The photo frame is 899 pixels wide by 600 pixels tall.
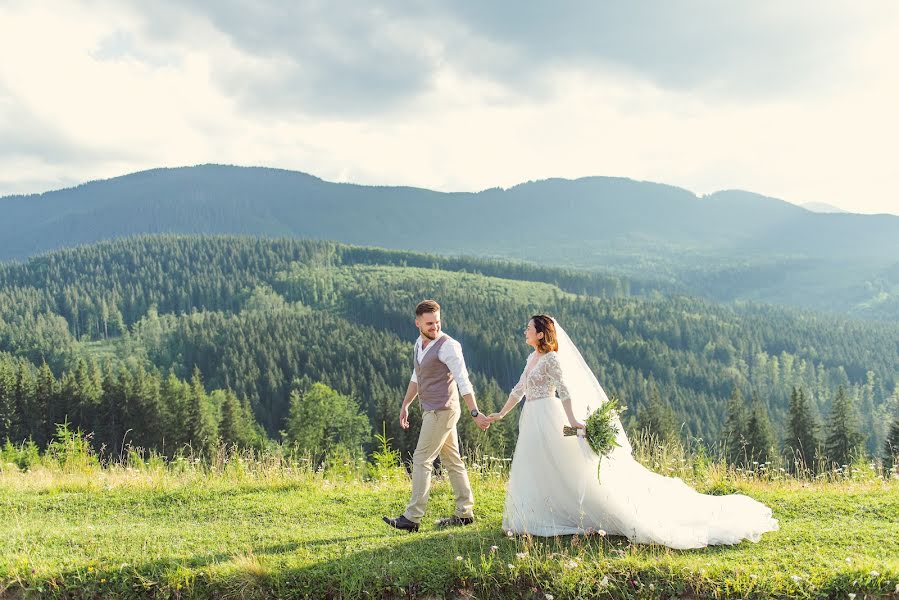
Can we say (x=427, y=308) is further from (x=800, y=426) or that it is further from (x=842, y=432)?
(x=842, y=432)

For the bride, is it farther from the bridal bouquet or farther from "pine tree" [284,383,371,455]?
"pine tree" [284,383,371,455]

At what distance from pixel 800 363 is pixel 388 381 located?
114 metres

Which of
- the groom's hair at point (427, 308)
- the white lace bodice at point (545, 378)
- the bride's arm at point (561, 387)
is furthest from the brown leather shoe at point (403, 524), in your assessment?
the groom's hair at point (427, 308)

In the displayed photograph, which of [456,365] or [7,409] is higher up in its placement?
[456,365]

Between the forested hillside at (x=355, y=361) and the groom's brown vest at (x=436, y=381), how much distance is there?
35775 millimetres

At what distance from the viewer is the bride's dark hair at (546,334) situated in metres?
8.01

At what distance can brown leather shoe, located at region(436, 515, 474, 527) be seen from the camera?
8.49 m

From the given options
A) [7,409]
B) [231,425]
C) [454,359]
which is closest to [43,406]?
[7,409]

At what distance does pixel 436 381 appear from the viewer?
8.17 metres

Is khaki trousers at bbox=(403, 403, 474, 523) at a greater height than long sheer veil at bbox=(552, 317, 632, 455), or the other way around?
long sheer veil at bbox=(552, 317, 632, 455)

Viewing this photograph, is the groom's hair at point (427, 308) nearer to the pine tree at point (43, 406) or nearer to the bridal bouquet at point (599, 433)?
the bridal bouquet at point (599, 433)

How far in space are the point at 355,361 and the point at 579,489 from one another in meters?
109

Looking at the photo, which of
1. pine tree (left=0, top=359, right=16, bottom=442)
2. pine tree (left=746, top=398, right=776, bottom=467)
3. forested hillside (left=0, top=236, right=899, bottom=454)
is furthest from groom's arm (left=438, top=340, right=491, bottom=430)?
pine tree (left=0, top=359, right=16, bottom=442)

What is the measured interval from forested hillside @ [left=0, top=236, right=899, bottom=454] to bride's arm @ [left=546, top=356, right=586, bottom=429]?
36.0 m
